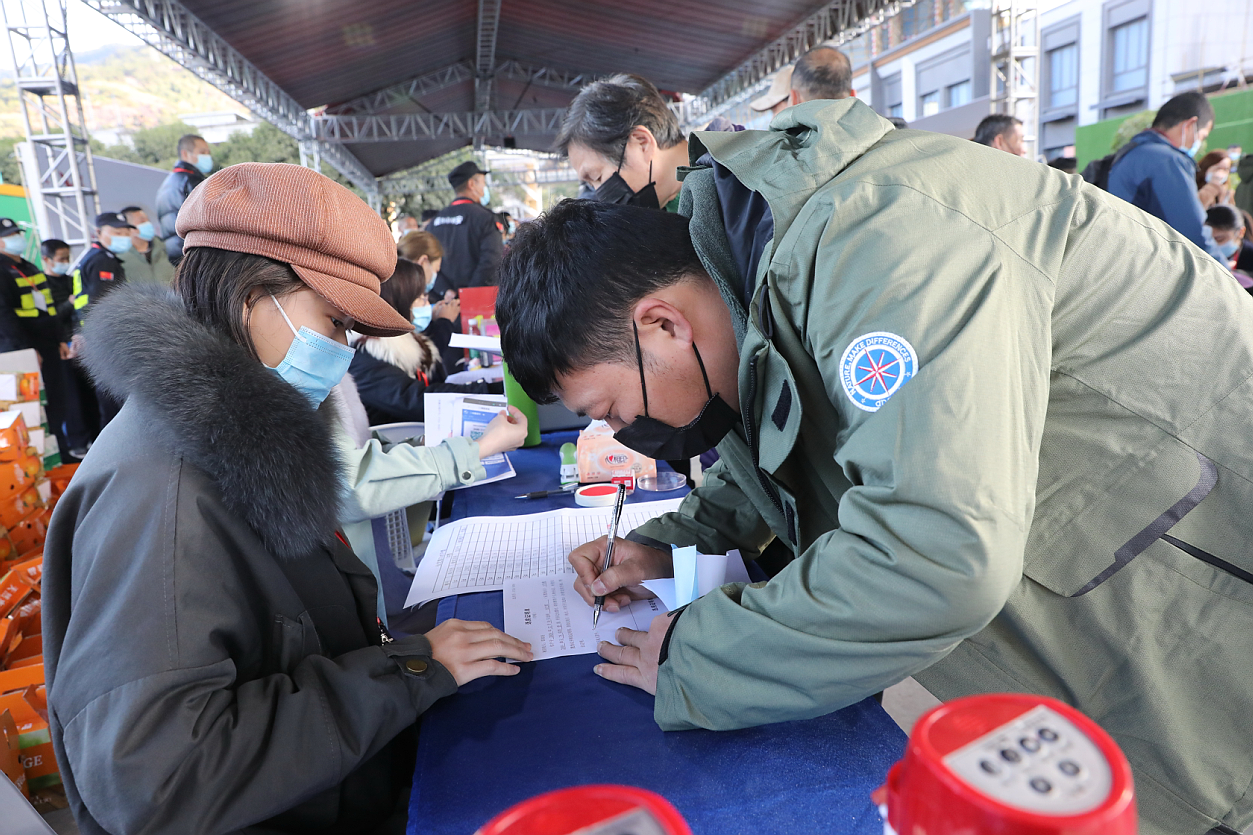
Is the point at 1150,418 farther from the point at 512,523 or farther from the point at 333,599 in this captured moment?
the point at 512,523

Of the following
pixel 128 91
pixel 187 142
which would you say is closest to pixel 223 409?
pixel 187 142

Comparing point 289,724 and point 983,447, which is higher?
point 983,447

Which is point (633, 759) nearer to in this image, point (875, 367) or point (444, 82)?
point (875, 367)

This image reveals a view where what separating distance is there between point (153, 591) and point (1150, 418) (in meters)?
1.10

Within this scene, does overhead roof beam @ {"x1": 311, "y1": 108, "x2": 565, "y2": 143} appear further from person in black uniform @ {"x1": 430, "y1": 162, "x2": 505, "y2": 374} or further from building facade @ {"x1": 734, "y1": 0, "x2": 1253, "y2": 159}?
person in black uniform @ {"x1": 430, "y1": 162, "x2": 505, "y2": 374}

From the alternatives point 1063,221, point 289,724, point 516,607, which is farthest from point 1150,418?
point 289,724

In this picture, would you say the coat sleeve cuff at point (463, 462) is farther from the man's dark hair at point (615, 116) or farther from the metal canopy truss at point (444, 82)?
the metal canopy truss at point (444, 82)

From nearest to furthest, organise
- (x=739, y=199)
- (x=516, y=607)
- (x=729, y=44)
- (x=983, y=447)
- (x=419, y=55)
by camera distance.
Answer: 1. (x=983, y=447)
2. (x=739, y=199)
3. (x=516, y=607)
4. (x=729, y=44)
5. (x=419, y=55)

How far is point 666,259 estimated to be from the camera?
0.99m

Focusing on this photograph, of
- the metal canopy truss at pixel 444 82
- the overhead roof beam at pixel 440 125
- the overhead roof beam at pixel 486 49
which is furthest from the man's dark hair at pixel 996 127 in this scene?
the metal canopy truss at pixel 444 82

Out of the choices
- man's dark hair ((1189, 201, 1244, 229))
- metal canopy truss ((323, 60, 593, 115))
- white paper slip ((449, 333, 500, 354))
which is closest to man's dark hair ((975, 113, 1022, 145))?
man's dark hair ((1189, 201, 1244, 229))

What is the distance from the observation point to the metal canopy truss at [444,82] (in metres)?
13.0

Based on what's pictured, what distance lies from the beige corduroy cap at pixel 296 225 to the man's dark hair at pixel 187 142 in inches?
193

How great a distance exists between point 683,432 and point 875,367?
45 cm
